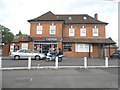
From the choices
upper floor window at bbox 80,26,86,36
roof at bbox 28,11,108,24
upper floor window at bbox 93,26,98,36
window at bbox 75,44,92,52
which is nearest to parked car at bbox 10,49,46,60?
roof at bbox 28,11,108,24

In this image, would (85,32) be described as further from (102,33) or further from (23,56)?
(23,56)

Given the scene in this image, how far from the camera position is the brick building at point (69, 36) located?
1315 inches

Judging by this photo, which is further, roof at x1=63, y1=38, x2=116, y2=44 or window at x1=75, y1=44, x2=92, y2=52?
window at x1=75, y1=44, x2=92, y2=52

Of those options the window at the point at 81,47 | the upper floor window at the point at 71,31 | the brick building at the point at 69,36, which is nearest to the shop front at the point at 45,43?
the brick building at the point at 69,36

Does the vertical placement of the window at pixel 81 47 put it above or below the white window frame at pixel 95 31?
below

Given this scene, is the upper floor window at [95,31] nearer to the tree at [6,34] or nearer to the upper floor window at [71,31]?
the upper floor window at [71,31]

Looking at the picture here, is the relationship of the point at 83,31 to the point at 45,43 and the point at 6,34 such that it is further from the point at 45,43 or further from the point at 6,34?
the point at 6,34

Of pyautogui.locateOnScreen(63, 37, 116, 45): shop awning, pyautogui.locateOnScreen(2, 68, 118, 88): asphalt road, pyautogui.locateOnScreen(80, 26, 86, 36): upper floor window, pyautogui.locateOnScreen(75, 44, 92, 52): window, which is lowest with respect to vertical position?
pyautogui.locateOnScreen(2, 68, 118, 88): asphalt road

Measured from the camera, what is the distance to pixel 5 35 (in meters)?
80.1

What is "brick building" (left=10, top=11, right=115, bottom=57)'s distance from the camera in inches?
1315

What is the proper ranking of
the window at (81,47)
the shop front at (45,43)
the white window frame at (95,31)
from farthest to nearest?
the white window frame at (95,31) → the window at (81,47) → the shop front at (45,43)

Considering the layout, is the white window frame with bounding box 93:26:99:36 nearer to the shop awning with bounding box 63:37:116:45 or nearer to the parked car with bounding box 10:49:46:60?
the shop awning with bounding box 63:37:116:45

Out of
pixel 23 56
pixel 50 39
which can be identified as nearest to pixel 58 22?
pixel 50 39

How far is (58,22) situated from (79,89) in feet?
85.3
